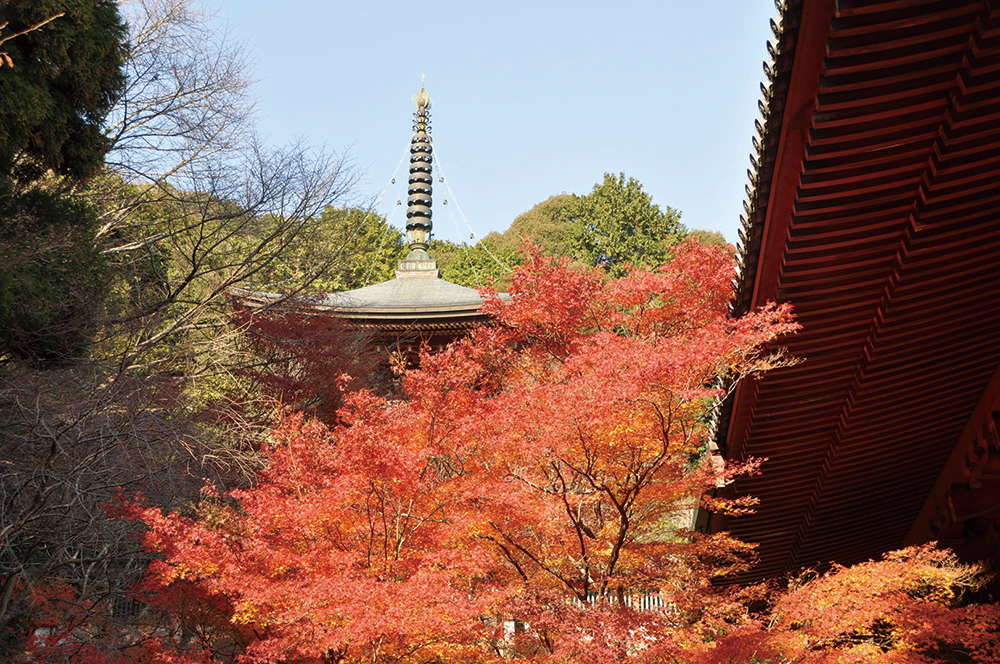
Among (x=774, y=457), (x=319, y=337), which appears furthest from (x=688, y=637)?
(x=319, y=337)

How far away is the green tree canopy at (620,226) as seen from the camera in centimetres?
3391

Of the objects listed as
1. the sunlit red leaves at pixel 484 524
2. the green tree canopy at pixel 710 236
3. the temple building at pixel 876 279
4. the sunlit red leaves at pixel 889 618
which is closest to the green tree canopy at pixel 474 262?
the green tree canopy at pixel 710 236

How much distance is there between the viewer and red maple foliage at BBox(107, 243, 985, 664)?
662 centimetres

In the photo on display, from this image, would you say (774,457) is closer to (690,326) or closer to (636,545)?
(636,545)

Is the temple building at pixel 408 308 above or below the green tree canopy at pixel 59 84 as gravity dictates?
below

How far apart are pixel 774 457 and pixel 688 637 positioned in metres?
1.76

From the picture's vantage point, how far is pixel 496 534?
803 cm

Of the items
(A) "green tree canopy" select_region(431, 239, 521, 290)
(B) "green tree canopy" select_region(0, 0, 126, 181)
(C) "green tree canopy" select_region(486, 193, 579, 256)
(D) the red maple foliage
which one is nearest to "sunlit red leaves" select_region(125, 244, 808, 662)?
(D) the red maple foliage

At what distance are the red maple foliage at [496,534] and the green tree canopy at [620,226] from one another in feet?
83.1

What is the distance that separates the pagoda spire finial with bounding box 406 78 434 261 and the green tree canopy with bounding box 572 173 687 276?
42.4 feet

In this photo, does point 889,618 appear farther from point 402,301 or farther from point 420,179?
point 420,179

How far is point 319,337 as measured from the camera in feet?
40.1

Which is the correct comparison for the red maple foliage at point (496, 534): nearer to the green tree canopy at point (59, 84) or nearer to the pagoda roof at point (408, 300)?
the green tree canopy at point (59, 84)

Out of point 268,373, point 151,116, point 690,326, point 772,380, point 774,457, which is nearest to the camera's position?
point 772,380
